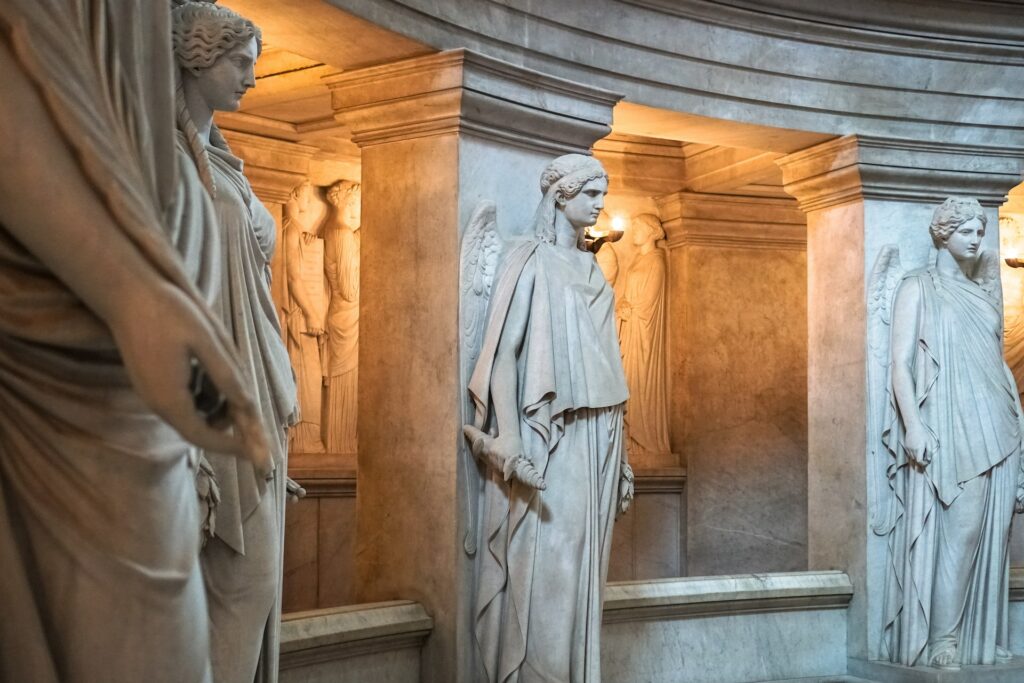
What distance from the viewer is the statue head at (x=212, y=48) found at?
390cm

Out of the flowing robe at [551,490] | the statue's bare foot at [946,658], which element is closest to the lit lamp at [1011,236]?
the statue's bare foot at [946,658]

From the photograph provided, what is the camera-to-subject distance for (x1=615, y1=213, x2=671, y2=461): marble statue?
10516mm

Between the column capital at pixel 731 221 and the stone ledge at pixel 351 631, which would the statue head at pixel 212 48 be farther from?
the column capital at pixel 731 221

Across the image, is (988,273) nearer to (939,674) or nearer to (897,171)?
(897,171)

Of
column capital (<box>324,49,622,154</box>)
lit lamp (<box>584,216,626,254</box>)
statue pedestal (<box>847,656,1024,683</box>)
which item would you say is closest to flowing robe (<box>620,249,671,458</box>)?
lit lamp (<box>584,216,626,254</box>)

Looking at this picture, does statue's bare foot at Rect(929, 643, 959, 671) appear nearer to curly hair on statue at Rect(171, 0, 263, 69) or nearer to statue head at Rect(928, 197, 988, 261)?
statue head at Rect(928, 197, 988, 261)

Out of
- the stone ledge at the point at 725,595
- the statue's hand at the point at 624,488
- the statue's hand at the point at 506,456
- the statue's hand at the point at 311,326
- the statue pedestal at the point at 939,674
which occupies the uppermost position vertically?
the statue's hand at the point at 311,326

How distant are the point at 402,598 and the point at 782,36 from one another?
3.75 meters

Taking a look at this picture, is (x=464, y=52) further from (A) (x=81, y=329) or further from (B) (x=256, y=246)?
(A) (x=81, y=329)

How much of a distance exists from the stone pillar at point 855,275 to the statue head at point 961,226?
12.7 inches

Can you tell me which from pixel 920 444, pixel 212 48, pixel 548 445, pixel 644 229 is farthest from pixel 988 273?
pixel 212 48

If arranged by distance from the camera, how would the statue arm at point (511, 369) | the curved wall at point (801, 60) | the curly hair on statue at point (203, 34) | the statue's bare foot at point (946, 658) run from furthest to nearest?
the statue's bare foot at point (946, 658) → the curved wall at point (801, 60) → the statue arm at point (511, 369) → the curly hair on statue at point (203, 34)

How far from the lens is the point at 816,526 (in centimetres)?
862

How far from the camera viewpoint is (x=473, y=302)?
6.59 metres
